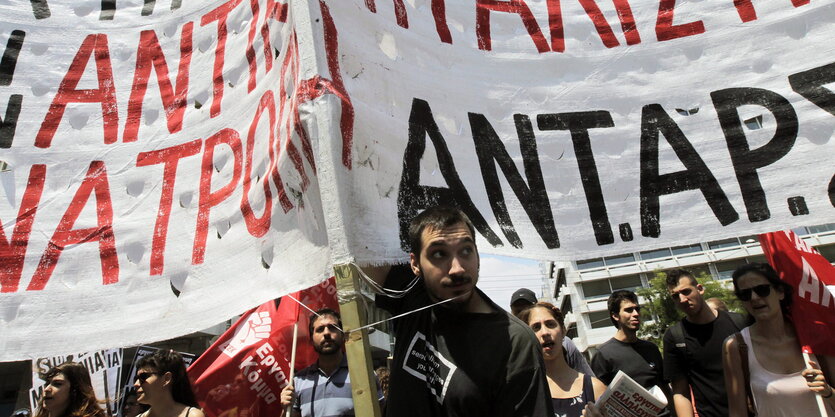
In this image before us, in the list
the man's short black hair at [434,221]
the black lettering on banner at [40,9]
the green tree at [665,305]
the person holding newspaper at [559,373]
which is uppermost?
the black lettering on banner at [40,9]

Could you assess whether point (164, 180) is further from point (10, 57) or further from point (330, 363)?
point (330, 363)

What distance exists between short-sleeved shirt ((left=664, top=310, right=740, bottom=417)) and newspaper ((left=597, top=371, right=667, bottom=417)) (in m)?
1.46

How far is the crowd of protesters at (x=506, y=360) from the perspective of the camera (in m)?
1.46

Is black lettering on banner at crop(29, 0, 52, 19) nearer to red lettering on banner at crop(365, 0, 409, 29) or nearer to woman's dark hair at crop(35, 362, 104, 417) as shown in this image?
red lettering on banner at crop(365, 0, 409, 29)

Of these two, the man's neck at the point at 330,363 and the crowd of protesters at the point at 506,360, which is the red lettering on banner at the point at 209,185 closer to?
the crowd of protesters at the point at 506,360

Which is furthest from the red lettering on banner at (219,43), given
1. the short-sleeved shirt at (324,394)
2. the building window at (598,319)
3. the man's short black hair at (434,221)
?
the building window at (598,319)

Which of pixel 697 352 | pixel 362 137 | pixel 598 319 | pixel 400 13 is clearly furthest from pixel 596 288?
pixel 362 137

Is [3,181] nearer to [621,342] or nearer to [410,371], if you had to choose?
[410,371]

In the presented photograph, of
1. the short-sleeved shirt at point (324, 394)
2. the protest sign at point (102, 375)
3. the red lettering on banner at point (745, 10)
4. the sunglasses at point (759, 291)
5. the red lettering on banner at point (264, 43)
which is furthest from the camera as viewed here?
the protest sign at point (102, 375)

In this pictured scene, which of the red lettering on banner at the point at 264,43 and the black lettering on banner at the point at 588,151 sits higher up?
the red lettering on banner at the point at 264,43

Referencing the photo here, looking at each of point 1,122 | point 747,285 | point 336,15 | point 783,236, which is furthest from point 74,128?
point 783,236

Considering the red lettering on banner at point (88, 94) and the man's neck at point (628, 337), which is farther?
the man's neck at point (628, 337)

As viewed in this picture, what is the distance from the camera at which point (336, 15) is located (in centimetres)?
215

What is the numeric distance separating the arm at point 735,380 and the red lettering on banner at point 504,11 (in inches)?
72.3
